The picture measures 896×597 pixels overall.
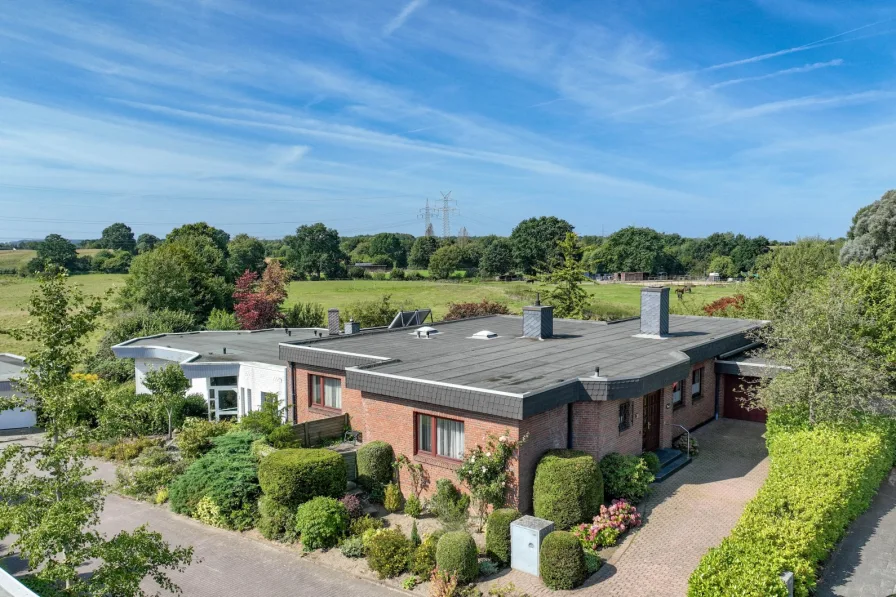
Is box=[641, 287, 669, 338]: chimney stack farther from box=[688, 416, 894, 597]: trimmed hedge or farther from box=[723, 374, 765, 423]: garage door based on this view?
box=[688, 416, 894, 597]: trimmed hedge

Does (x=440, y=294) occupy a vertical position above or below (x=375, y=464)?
above

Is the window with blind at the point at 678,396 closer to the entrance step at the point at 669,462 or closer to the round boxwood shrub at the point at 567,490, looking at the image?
the entrance step at the point at 669,462

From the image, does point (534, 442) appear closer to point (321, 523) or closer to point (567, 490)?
point (567, 490)

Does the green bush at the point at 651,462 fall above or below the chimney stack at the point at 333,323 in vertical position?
below

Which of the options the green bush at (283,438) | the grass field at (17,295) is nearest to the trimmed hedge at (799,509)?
the green bush at (283,438)

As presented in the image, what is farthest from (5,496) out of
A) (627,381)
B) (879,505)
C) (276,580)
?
(879,505)

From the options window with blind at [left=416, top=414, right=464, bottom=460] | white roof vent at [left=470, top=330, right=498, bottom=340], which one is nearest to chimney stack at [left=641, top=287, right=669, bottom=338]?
white roof vent at [left=470, top=330, right=498, bottom=340]

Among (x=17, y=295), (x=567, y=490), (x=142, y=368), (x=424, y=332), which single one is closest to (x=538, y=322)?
(x=424, y=332)
